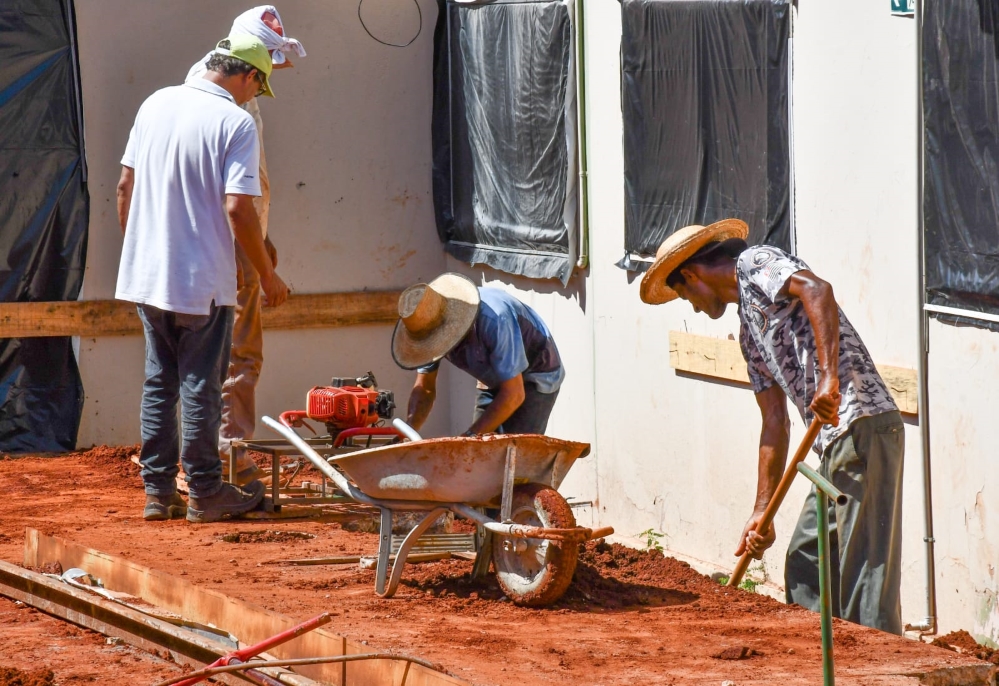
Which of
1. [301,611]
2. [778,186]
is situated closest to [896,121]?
[778,186]

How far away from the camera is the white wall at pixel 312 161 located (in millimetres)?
9578

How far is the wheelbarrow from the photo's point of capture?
5.18m

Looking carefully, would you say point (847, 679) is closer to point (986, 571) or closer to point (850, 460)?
point (850, 460)

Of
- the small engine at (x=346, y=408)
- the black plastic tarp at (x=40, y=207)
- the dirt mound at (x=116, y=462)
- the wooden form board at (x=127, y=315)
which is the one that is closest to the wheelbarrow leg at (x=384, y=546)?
the small engine at (x=346, y=408)

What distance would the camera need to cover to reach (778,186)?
21.6ft

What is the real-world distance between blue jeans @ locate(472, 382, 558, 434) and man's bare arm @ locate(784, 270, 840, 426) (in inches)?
76.4

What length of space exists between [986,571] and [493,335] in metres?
2.04

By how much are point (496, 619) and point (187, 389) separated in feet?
7.25

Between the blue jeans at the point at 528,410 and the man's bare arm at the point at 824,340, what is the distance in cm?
194

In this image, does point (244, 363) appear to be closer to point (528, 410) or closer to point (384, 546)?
point (528, 410)

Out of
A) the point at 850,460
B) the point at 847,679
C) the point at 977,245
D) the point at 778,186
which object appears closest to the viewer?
the point at 847,679

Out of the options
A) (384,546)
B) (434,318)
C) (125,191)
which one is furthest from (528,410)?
(125,191)

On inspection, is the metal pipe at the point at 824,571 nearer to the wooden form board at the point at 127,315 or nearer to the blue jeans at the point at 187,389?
the blue jeans at the point at 187,389

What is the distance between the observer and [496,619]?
204 inches
